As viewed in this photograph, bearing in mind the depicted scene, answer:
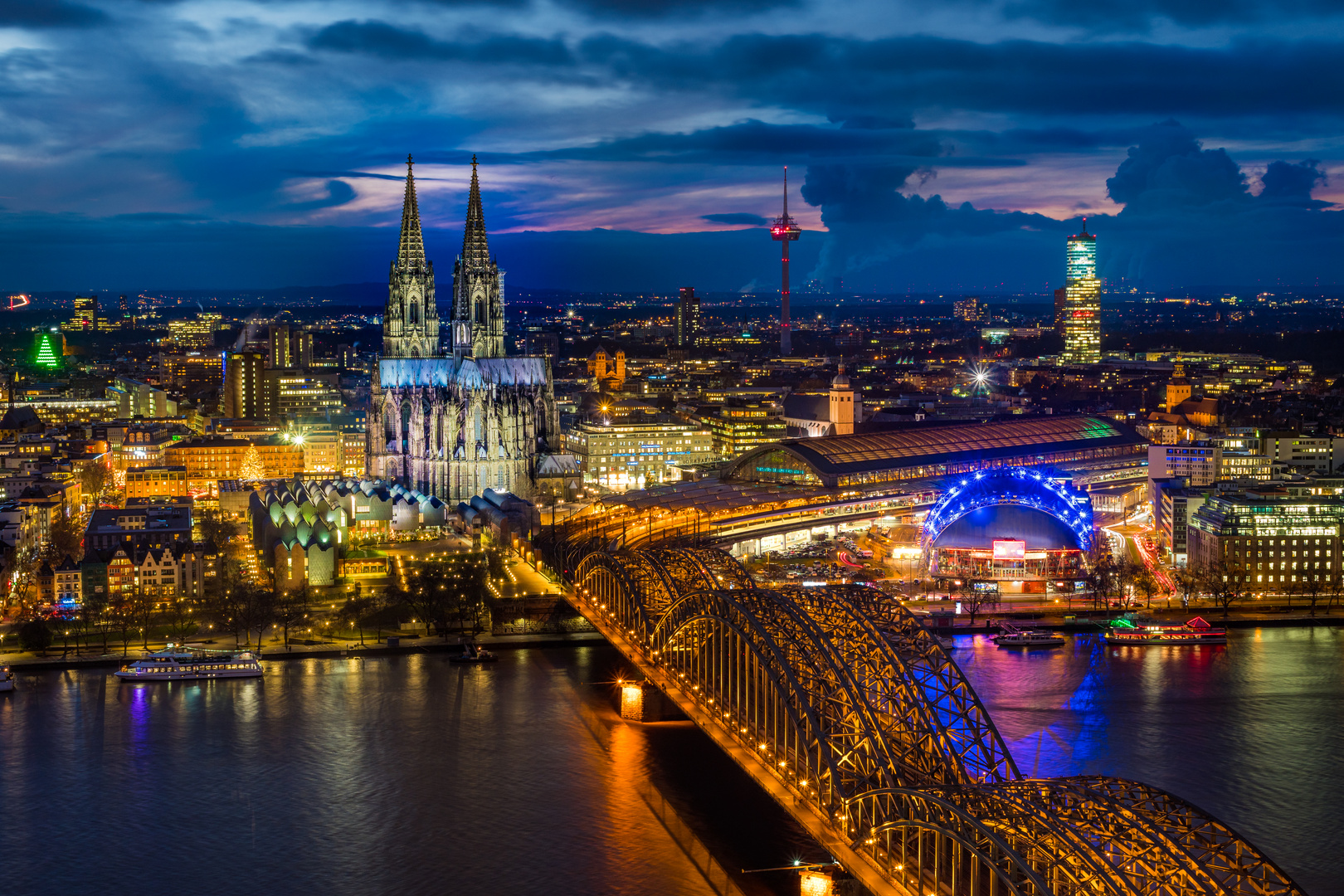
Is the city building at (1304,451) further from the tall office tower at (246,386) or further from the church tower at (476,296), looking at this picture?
the tall office tower at (246,386)

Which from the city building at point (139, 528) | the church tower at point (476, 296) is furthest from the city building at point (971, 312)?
the city building at point (139, 528)

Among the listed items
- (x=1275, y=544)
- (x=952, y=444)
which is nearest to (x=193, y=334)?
(x=952, y=444)

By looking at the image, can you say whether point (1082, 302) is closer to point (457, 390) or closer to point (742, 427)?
point (742, 427)

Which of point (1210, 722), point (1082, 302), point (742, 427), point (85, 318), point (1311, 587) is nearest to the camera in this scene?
point (1210, 722)

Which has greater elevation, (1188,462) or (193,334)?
(193,334)

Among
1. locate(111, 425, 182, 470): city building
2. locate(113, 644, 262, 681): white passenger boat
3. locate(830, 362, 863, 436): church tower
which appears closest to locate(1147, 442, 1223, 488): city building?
locate(830, 362, 863, 436): church tower

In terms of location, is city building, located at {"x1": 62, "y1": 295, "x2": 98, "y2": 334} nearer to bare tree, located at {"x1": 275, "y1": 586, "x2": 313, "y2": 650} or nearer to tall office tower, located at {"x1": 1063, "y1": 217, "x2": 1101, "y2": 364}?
tall office tower, located at {"x1": 1063, "y1": 217, "x2": 1101, "y2": 364}

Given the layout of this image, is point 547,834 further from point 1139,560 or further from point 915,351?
point 915,351

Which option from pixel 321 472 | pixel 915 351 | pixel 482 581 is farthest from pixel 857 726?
pixel 915 351
